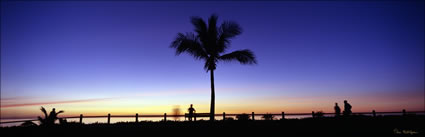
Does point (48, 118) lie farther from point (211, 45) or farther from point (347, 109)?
point (347, 109)

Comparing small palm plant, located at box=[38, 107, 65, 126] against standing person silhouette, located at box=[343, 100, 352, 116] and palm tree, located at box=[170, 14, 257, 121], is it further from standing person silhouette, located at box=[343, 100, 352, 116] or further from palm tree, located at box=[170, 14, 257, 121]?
standing person silhouette, located at box=[343, 100, 352, 116]

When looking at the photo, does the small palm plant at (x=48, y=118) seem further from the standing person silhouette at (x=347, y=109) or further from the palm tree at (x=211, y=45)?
the standing person silhouette at (x=347, y=109)

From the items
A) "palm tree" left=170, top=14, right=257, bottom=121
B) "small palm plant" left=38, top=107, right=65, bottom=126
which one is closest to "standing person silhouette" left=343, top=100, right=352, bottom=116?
"palm tree" left=170, top=14, right=257, bottom=121

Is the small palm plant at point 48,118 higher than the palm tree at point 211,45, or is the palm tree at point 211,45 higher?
the palm tree at point 211,45

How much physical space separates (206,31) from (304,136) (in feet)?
27.6

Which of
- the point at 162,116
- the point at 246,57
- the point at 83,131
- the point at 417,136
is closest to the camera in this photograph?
the point at 417,136

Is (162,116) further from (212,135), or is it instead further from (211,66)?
(212,135)

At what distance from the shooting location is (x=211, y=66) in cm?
1574

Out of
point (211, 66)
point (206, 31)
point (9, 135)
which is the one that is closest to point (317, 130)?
point (211, 66)

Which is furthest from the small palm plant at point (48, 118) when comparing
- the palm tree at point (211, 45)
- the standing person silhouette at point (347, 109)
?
the standing person silhouette at point (347, 109)

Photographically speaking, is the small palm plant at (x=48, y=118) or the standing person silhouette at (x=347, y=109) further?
the standing person silhouette at (x=347, y=109)

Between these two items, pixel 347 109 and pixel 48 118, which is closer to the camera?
pixel 48 118

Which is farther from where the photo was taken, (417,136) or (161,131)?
(161,131)

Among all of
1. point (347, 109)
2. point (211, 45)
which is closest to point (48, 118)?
point (211, 45)
